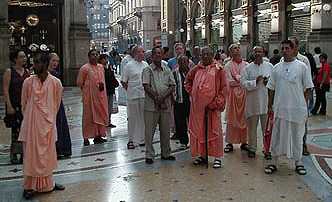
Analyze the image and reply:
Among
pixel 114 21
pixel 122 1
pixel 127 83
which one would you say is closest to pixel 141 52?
pixel 127 83

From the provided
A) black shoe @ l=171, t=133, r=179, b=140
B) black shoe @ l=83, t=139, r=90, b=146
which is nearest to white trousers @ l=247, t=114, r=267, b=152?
black shoe @ l=171, t=133, r=179, b=140

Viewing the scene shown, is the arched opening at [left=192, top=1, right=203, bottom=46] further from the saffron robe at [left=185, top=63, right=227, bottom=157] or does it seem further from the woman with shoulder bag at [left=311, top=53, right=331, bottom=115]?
the saffron robe at [left=185, top=63, right=227, bottom=157]

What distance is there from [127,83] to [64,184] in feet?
9.65

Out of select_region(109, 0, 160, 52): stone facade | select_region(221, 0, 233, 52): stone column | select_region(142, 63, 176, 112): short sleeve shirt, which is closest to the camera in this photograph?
select_region(142, 63, 176, 112): short sleeve shirt

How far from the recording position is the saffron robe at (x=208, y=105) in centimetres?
720

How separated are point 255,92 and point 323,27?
16.8 m

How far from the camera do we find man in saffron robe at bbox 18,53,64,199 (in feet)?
19.0

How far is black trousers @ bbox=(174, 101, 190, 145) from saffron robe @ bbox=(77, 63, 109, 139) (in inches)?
52.1

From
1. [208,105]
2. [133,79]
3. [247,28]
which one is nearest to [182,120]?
[133,79]

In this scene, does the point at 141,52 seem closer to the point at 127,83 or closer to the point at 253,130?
the point at 127,83

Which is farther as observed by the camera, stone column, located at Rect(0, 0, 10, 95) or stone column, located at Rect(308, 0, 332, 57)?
stone column, located at Rect(308, 0, 332, 57)

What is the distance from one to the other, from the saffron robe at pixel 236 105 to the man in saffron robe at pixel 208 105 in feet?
2.91

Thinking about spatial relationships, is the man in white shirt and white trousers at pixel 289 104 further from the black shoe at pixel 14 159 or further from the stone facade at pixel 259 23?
the stone facade at pixel 259 23

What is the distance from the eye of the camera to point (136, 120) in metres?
8.98
